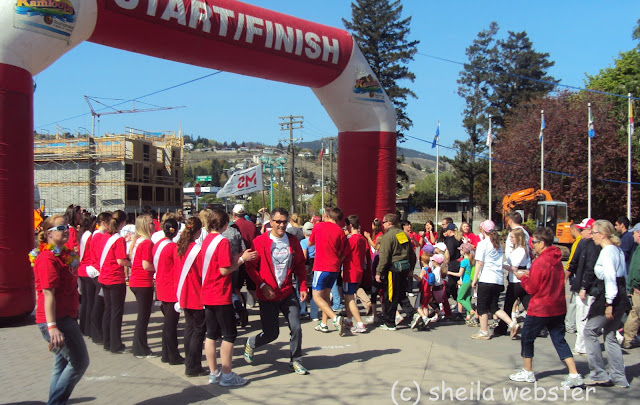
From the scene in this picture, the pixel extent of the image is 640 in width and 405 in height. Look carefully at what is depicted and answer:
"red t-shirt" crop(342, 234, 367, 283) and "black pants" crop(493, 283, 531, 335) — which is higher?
"red t-shirt" crop(342, 234, 367, 283)

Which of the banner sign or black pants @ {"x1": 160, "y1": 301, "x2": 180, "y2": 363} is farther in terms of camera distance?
the banner sign

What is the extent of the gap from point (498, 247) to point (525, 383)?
238cm

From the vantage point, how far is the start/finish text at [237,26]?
9623 mm

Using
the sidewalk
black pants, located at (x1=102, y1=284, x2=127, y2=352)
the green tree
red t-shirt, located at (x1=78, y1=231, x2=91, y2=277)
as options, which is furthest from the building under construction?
the sidewalk

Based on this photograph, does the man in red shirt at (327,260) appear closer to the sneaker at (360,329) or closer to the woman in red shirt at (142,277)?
the sneaker at (360,329)

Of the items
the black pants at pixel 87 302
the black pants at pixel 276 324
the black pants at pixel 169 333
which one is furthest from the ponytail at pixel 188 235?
the black pants at pixel 87 302

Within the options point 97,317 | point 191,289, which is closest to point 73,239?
point 97,317

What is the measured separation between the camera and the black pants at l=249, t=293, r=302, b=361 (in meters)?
6.01

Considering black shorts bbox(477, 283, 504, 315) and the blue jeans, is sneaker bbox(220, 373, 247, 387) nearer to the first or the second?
the blue jeans

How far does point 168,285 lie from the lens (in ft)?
20.7

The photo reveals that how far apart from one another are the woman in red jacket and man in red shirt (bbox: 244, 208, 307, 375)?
2.33m

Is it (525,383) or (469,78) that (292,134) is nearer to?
(469,78)

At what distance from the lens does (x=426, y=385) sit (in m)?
5.71

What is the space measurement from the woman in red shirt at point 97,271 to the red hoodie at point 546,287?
5.06m
